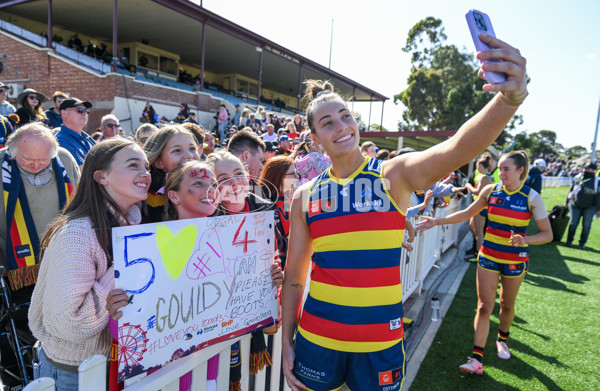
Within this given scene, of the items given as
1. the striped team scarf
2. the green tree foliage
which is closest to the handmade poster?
the striped team scarf

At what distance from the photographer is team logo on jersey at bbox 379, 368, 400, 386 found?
1.57 metres

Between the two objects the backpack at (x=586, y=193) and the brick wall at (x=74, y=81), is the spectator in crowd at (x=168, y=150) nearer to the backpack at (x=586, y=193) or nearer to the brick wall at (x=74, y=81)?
the backpack at (x=586, y=193)

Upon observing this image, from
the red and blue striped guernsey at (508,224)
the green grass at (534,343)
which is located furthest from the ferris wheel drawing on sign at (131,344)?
the red and blue striped guernsey at (508,224)

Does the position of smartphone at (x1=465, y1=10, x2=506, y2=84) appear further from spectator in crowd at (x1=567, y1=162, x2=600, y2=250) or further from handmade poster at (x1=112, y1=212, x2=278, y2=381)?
spectator in crowd at (x1=567, y1=162, x2=600, y2=250)

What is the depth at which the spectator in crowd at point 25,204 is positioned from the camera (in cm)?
262

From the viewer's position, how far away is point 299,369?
67.6 inches

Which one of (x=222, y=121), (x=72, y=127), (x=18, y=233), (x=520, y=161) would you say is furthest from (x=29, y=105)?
(x=222, y=121)

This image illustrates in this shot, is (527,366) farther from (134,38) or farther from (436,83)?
(436,83)

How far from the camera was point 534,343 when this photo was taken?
14.1 ft

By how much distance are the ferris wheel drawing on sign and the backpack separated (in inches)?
472

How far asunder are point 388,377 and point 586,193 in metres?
11.1

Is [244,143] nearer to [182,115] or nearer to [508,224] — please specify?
[508,224]

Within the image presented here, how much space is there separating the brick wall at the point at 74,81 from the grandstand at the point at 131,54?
0.04 metres

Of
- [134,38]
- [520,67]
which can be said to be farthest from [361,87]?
[520,67]
